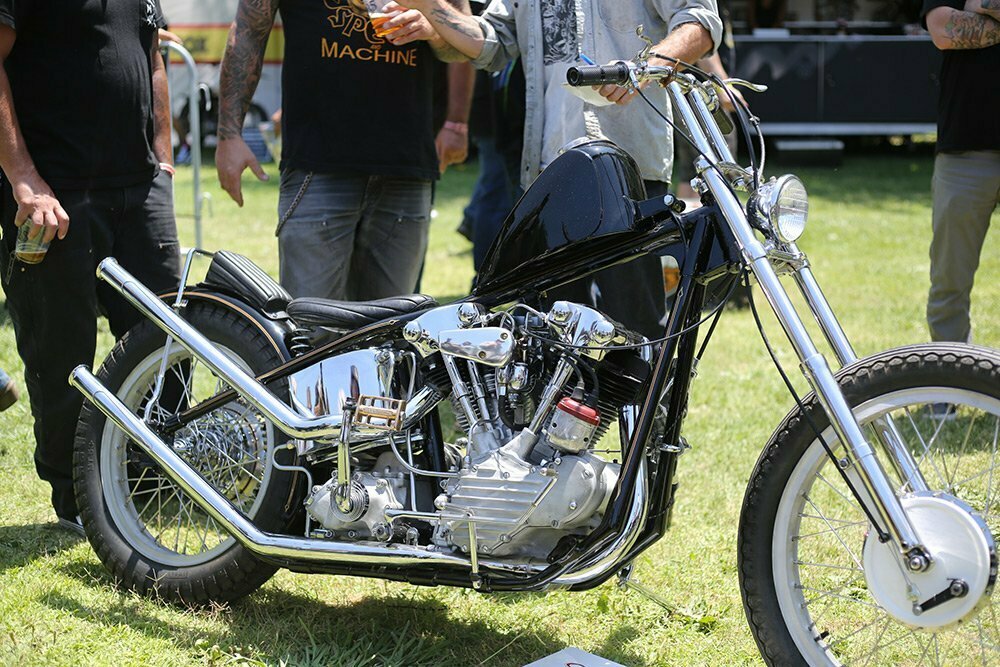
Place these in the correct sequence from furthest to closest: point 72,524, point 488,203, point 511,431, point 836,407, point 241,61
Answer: point 488,203
point 241,61
point 72,524
point 511,431
point 836,407

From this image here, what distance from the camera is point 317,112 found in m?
3.90

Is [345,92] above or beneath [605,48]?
beneath

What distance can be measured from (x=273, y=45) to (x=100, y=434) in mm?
12187

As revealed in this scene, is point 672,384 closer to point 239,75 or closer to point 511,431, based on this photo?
point 511,431

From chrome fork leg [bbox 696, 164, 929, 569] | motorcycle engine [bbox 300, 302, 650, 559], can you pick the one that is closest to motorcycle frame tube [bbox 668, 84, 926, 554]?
chrome fork leg [bbox 696, 164, 929, 569]

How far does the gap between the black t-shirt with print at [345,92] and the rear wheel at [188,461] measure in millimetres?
880

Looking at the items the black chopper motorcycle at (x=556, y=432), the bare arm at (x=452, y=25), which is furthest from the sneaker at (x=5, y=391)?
the bare arm at (x=452, y=25)

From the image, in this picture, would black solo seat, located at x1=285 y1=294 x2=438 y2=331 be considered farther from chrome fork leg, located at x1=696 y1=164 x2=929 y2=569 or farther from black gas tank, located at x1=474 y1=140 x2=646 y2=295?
chrome fork leg, located at x1=696 y1=164 x2=929 y2=569

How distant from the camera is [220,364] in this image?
305 centimetres

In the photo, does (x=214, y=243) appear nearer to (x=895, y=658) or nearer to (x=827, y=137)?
(x=895, y=658)

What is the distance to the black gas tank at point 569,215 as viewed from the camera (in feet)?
8.83

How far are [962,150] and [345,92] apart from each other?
261 cm

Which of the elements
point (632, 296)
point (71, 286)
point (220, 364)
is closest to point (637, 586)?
point (632, 296)

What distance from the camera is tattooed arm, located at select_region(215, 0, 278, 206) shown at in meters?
3.95
